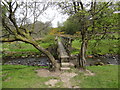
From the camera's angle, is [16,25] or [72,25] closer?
[16,25]

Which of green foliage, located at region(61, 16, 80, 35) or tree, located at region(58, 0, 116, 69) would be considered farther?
green foliage, located at region(61, 16, 80, 35)

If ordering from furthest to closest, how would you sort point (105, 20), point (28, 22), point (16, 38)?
point (28, 22), point (105, 20), point (16, 38)

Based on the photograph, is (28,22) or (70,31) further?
(70,31)

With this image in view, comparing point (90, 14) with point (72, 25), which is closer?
point (90, 14)

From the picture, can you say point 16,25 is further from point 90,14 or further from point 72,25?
point 72,25

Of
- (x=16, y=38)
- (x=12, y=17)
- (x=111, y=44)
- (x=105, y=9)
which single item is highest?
(x=105, y=9)

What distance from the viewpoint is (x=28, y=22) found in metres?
6.91

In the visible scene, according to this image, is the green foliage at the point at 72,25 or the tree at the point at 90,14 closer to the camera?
the tree at the point at 90,14

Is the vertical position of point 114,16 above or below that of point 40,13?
below

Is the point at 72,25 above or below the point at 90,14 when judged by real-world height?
above

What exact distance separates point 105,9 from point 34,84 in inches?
206

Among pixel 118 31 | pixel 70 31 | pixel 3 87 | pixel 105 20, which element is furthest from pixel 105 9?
pixel 70 31

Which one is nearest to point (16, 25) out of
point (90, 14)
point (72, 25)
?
point (90, 14)

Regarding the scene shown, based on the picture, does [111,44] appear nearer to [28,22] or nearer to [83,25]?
[83,25]
